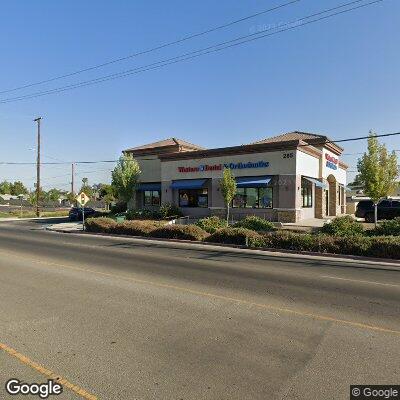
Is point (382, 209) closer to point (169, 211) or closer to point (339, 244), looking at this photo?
point (339, 244)

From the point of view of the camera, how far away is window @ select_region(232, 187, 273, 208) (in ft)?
100

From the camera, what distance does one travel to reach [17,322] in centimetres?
692

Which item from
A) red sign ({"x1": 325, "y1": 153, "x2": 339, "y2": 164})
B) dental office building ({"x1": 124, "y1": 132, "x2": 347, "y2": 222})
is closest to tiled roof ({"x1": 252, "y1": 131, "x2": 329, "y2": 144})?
dental office building ({"x1": 124, "y1": 132, "x2": 347, "y2": 222})

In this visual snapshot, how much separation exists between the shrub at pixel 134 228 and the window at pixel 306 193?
41.4 ft

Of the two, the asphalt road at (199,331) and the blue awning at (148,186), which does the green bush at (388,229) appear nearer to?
the asphalt road at (199,331)

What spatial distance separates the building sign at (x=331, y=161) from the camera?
118 feet

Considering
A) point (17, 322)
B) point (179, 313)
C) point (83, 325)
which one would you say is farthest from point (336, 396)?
point (17, 322)

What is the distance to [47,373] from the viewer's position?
483 centimetres

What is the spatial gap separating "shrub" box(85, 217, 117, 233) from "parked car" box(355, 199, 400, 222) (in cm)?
1920

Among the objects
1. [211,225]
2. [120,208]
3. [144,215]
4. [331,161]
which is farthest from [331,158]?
[120,208]

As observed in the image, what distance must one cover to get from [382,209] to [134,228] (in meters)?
18.8

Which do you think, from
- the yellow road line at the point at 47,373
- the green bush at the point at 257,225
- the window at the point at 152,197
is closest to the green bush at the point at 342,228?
the green bush at the point at 257,225

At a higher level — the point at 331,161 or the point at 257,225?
the point at 331,161

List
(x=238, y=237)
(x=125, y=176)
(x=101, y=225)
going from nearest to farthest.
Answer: (x=238, y=237) → (x=101, y=225) → (x=125, y=176)
